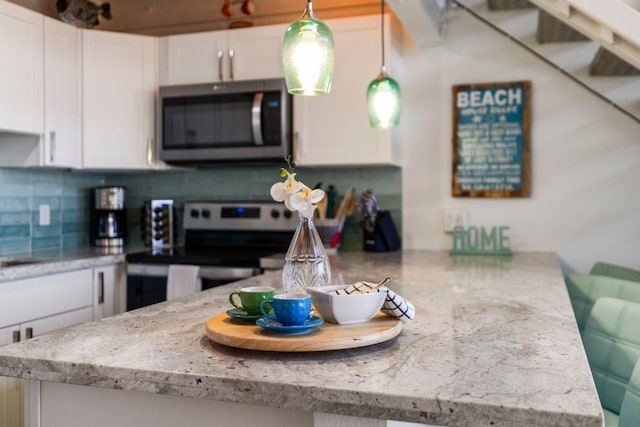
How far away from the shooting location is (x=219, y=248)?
3475 mm

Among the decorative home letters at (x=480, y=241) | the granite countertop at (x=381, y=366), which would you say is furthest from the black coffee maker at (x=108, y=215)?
the granite countertop at (x=381, y=366)

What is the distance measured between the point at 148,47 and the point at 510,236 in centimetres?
229

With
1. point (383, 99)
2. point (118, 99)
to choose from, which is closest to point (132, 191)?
point (118, 99)

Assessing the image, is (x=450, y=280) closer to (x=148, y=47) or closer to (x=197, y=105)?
(x=197, y=105)

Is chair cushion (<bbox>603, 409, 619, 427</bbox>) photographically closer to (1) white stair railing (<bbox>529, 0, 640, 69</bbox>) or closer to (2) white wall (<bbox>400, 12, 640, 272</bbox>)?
(1) white stair railing (<bbox>529, 0, 640, 69</bbox>)

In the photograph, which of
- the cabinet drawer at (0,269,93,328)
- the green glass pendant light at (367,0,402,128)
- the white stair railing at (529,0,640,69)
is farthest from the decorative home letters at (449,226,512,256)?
the cabinet drawer at (0,269,93,328)

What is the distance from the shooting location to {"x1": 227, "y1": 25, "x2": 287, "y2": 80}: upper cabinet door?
3230 mm

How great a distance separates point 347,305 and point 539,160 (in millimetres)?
2265

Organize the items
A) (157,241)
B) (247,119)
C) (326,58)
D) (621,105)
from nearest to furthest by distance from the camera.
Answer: (326,58)
(621,105)
(247,119)
(157,241)

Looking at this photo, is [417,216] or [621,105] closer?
[621,105]

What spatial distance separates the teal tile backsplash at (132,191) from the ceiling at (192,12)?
0.89 meters

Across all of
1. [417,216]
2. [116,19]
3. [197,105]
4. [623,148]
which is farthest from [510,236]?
[116,19]

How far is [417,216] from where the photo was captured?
3393 mm

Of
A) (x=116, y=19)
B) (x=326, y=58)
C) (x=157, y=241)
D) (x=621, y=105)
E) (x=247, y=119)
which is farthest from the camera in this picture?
(x=116, y=19)
